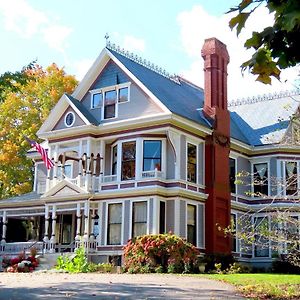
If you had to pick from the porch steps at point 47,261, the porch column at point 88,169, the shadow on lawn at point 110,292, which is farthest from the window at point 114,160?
the shadow on lawn at point 110,292

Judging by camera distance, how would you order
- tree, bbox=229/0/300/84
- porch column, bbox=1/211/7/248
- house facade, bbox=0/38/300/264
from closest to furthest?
tree, bbox=229/0/300/84
house facade, bbox=0/38/300/264
porch column, bbox=1/211/7/248

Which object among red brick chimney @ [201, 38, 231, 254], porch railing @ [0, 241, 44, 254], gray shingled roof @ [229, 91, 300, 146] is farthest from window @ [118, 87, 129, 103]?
porch railing @ [0, 241, 44, 254]

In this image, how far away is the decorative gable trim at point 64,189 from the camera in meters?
27.8

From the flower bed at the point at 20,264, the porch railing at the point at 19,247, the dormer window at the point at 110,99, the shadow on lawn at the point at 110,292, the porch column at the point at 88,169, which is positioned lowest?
the shadow on lawn at the point at 110,292

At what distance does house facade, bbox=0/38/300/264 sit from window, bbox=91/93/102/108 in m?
0.06

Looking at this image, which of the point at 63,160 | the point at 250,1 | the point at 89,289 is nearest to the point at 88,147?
the point at 63,160

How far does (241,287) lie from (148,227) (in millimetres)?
11141

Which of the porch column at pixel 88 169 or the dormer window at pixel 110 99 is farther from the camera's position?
the dormer window at pixel 110 99

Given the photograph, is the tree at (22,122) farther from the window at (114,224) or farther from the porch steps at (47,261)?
the window at (114,224)

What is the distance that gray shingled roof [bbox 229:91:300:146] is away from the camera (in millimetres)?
32062

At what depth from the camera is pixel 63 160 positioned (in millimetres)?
29438

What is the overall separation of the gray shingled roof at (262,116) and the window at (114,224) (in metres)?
8.79

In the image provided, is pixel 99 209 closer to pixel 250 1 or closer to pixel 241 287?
pixel 241 287

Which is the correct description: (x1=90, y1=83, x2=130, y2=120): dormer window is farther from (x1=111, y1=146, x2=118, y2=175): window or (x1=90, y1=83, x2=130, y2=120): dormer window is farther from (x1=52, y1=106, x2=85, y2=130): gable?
(x1=111, y1=146, x2=118, y2=175): window
